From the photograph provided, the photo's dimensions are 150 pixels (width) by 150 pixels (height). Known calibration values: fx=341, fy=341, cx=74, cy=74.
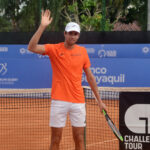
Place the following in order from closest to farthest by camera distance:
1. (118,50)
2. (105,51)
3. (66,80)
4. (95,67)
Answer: (66,80)
(118,50)
(105,51)
(95,67)

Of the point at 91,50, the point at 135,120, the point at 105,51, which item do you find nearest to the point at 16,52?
the point at 91,50

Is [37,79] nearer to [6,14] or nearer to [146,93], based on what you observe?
[6,14]

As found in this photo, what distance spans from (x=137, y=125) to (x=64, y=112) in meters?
1.22

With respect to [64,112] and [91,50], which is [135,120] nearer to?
[64,112]

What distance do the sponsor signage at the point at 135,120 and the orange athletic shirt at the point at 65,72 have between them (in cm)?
99

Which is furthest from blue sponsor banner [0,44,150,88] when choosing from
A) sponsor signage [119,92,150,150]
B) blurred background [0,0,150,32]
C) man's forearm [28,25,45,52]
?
man's forearm [28,25,45,52]

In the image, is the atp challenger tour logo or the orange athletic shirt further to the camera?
the atp challenger tour logo

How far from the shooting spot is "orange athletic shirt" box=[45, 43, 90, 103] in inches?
135

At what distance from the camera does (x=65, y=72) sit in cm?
343

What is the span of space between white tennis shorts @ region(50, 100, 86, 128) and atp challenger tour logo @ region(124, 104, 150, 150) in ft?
3.23

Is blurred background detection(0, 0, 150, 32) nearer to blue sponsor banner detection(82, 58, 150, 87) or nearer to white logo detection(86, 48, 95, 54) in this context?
white logo detection(86, 48, 95, 54)

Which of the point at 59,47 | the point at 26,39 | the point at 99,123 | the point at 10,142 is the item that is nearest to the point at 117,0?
the point at 26,39

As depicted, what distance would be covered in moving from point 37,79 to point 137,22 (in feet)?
9.96

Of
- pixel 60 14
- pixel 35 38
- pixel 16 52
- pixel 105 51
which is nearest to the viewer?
pixel 35 38
